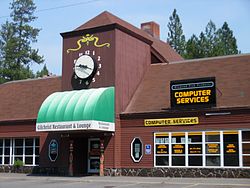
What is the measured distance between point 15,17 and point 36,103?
35.2 meters

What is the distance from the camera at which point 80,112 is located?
27.8 m

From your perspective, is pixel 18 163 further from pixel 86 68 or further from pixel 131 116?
pixel 131 116

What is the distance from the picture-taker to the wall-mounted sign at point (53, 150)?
31578 millimetres

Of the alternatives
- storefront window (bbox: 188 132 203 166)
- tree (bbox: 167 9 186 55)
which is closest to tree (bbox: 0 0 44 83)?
tree (bbox: 167 9 186 55)

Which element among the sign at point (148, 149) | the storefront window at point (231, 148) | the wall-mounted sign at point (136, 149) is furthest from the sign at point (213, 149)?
the wall-mounted sign at point (136, 149)

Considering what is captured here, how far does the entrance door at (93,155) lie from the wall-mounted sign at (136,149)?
278 cm

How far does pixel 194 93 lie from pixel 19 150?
14392mm

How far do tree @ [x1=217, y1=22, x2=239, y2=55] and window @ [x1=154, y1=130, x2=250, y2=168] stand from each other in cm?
3678

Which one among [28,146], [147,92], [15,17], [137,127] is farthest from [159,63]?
[15,17]

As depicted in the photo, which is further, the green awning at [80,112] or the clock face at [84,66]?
the clock face at [84,66]

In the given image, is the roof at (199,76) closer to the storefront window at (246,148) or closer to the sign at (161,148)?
the storefront window at (246,148)

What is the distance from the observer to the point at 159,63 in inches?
1394

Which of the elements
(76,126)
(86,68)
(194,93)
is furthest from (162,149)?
(86,68)

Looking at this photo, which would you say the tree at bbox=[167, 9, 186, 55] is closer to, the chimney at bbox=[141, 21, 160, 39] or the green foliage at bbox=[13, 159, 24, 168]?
the chimney at bbox=[141, 21, 160, 39]
